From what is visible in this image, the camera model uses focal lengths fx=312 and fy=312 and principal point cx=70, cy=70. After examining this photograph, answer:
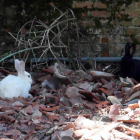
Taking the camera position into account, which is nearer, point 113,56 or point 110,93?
point 110,93

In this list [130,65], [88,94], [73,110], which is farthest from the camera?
[130,65]

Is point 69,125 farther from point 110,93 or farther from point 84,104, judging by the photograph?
point 110,93

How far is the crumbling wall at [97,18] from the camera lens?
173 inches

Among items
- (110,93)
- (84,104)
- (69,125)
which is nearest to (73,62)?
(110,93)

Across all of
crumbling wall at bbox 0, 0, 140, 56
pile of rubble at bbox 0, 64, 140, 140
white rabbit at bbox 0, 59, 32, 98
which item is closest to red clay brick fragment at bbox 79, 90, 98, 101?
pile of rubble at bbox 0, 64, 140, 140

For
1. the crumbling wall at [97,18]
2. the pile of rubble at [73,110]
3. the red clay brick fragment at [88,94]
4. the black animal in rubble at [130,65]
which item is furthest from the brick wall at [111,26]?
the red clay brick fragment at [88,94]

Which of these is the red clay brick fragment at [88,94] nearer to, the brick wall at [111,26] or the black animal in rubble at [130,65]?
the black animal in rubble at [130,65]

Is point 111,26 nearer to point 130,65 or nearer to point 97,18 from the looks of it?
point 97,18

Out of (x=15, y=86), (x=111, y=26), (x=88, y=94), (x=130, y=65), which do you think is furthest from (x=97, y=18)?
(x=15, y=86)

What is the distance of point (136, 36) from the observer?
14.5 ft

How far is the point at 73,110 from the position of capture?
2.88 metres

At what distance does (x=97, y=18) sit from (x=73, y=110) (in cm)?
198

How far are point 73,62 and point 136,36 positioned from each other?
1.03m

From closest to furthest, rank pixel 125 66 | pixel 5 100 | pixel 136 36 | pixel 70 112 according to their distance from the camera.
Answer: pixel 70 112
pixel 5 100
pixel 125 66
pixel 136 36
